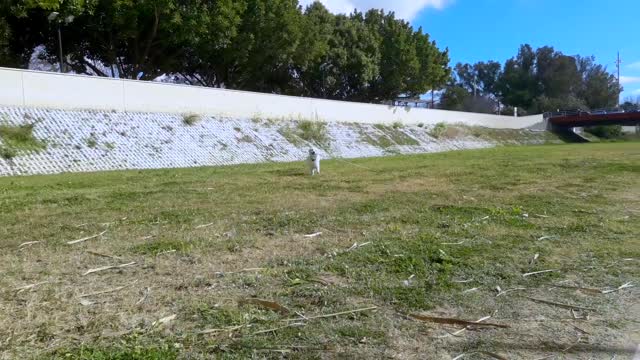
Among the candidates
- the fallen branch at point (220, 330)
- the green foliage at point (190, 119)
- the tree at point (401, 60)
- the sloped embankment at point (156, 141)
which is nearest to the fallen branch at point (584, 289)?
the fallen branch at point (220, 330)

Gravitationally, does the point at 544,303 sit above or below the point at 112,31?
below

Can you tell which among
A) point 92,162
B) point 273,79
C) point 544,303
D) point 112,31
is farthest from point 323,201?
point 273,79

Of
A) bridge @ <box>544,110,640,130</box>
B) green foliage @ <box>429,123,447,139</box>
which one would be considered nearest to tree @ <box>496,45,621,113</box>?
bridge @ <box>544,110,640,130</box>

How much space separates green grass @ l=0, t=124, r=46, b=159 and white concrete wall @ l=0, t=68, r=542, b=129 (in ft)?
7.32

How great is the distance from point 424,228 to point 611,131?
291 feet

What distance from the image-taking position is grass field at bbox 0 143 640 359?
375cm

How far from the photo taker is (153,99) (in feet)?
86.7

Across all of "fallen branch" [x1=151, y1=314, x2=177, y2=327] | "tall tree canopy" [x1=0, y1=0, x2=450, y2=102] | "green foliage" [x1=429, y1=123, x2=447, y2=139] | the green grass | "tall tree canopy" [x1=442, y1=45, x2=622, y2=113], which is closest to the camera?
"fallen branch" [x1=151, y1=314, x2=177, y2=327]

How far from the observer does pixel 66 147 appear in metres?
19.7

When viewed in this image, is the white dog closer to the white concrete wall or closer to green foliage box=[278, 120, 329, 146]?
the white concrete wall

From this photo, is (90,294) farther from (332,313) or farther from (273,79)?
(273,79)

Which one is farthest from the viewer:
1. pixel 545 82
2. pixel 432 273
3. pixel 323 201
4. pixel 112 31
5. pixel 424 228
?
pixel 545 82

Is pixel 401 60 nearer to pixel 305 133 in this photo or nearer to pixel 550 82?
pixel 305 133

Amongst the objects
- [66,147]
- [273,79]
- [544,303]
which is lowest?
[544,303]
